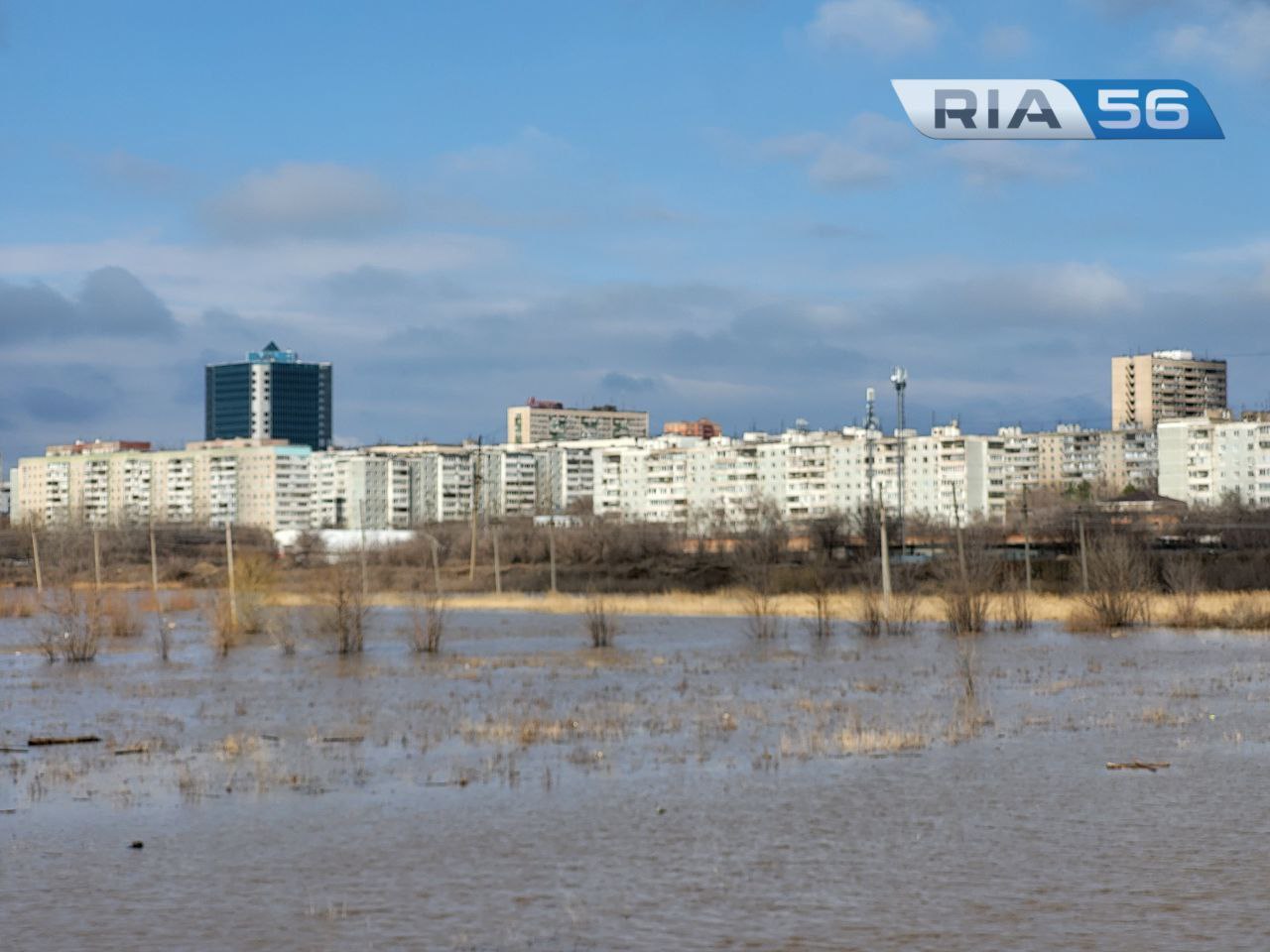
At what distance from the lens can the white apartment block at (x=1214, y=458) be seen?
14575 cm

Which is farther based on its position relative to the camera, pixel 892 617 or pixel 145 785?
pixel 892 617

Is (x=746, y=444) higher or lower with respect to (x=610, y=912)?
higher

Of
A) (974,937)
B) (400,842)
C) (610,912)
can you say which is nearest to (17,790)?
(400,842)

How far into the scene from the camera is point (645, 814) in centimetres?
1702

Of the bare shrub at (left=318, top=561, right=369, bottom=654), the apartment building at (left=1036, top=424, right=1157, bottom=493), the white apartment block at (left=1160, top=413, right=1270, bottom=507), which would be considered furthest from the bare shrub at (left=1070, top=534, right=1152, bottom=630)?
the apartment building at (left=1036, top=424, right=1157, bottom=493)

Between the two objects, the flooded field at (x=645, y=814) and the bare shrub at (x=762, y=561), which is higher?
the bare shrub at (x=762, y=561)

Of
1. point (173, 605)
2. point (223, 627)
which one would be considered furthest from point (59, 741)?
point (173, 605)

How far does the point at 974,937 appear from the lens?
11.7 meters

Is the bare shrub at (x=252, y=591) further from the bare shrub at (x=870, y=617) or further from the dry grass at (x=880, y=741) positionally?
the dry grass at (x=880, y=741)

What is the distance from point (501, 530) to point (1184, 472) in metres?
69.5

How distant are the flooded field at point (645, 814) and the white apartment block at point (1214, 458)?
119297 mm

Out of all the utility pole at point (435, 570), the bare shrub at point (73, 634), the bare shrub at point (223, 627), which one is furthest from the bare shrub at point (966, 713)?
the utility pole at point (435, 570)

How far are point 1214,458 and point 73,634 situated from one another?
422 feet

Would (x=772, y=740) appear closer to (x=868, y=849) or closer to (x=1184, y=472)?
(x=868, y=849)
